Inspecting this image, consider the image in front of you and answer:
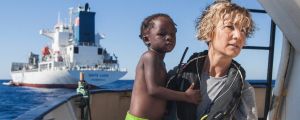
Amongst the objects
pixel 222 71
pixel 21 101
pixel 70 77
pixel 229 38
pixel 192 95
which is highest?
pixel 229 38

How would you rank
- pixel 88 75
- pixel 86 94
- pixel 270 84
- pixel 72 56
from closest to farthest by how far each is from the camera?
pixel 270 84
pixel 86 94
pixel 88 75
pixel 72 56

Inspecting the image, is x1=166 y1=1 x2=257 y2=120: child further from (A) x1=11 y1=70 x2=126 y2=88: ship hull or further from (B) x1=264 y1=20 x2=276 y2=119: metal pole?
(A) x1=11 y1=70 x2=126 y2=88: ship hull

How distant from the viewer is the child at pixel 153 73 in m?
2.13

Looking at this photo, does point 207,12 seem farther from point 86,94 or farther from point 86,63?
point 86,63

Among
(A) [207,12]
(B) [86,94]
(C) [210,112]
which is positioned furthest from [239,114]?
(B) [86,94]

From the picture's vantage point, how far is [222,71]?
2.09 m

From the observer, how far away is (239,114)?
6.66 ft

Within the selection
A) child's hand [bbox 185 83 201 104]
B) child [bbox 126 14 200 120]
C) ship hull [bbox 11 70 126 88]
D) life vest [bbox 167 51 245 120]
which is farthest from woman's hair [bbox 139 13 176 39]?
ship hull [bbox 11 70 126 88]

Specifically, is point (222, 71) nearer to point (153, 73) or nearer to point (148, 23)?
point (153, 73)

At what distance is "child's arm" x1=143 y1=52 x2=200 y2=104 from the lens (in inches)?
79.7

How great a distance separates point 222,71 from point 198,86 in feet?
0.43

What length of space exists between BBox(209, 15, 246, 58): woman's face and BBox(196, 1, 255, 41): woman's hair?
0.02m

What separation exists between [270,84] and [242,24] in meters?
1.49

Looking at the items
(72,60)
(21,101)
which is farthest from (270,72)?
(72,60)
